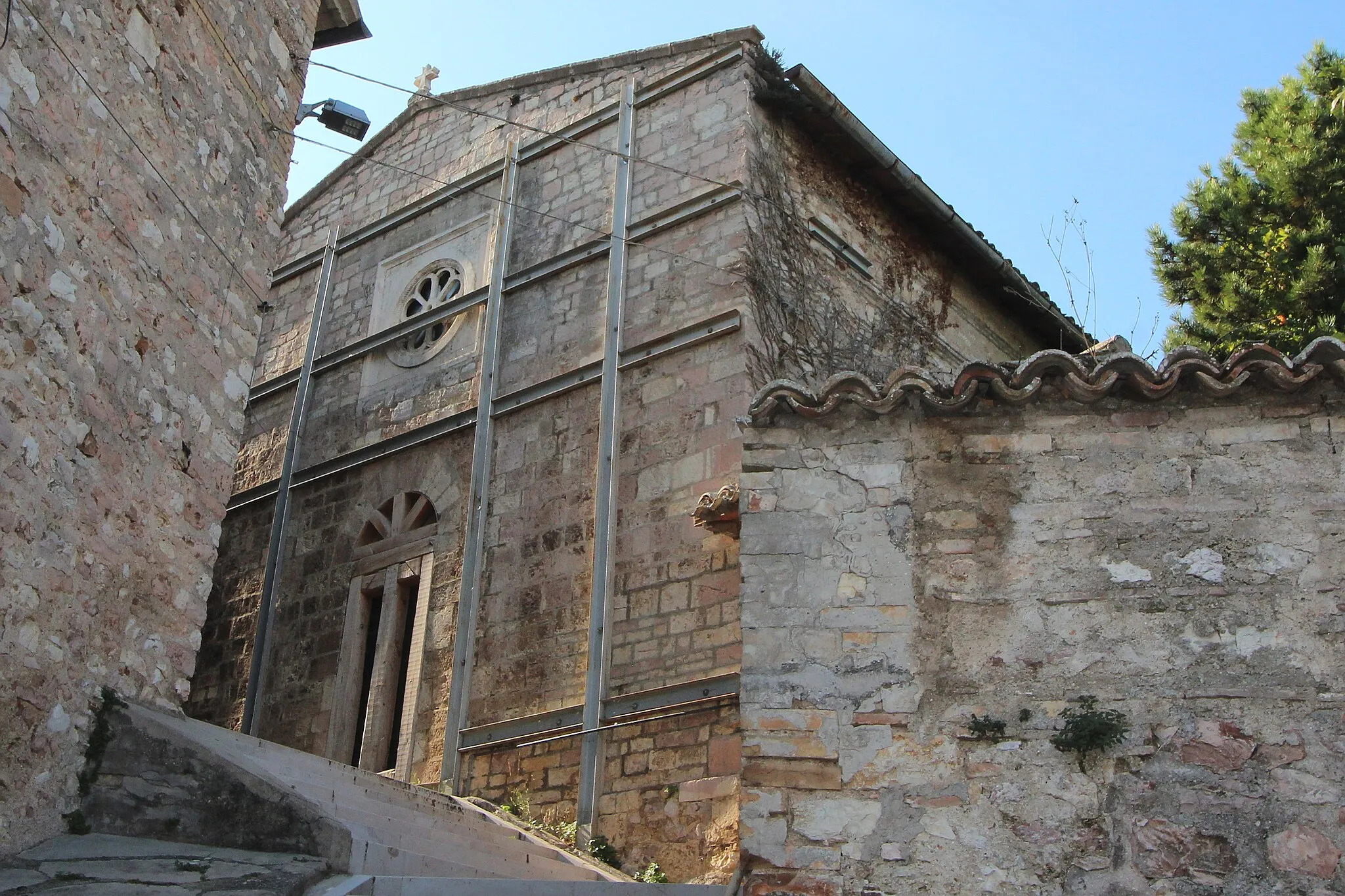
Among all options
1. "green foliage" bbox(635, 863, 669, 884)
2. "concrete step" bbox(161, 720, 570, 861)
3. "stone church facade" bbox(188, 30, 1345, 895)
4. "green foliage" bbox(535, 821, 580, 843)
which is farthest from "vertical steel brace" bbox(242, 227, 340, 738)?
"green foliage" bbox(635, 863, 669, 884)

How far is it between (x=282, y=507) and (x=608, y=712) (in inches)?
164

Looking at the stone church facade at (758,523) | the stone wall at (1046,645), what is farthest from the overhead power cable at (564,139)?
the stone wall at (1046,645)

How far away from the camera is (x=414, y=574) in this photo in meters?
10.1

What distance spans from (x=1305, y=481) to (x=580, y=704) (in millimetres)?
4749

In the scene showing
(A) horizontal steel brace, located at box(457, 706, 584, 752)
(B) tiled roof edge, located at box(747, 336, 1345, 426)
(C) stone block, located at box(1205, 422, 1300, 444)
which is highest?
(B) tiled roof edge, located at box(747, 336, 1345, 426)

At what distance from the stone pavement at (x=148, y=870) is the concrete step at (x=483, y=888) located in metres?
0.15

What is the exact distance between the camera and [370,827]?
19.3ft

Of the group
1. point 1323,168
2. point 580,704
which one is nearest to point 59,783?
point 580,704

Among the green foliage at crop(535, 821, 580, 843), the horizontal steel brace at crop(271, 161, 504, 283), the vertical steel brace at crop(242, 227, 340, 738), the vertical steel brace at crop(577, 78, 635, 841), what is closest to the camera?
the green foliage at crop(535, 821, 580, 843)

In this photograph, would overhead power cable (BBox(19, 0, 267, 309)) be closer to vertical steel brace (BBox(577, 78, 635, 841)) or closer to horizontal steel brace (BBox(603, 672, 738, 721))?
vertical steel brace (BBox(577, 78, 635, 841))

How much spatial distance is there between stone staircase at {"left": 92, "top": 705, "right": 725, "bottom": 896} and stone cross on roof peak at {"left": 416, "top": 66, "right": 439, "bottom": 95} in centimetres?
734

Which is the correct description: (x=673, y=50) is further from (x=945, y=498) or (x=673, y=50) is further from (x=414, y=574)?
(x=945, y=498)

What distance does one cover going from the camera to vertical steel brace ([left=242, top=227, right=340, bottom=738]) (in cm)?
1059

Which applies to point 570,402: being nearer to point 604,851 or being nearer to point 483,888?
point 604,851
